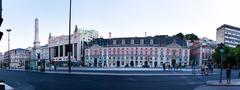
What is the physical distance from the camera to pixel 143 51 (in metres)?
163

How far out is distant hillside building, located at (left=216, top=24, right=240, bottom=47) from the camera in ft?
589

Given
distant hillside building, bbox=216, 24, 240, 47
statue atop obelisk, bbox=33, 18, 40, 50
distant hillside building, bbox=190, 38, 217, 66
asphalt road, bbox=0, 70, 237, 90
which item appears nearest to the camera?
asphalt road, bbox=0, 70, 237, 90

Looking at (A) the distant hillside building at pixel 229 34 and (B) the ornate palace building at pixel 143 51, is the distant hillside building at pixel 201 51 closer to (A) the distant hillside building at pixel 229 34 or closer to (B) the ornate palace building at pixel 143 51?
(A) the distant hillside building at pixel 229 34

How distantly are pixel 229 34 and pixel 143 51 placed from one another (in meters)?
48.5

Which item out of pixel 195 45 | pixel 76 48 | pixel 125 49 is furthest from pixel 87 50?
pixel 195 45

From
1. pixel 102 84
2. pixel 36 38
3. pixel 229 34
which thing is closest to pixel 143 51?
pixel 229 34

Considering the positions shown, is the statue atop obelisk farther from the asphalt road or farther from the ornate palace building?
the asphalt road

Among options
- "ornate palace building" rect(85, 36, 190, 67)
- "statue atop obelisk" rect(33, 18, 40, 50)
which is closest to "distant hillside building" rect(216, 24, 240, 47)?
"ornate palace building" rect(85, 36, 190, 67)

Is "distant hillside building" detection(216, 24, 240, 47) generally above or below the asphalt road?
above

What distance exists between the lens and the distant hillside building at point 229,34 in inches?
7066

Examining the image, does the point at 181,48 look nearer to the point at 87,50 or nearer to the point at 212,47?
the point at 212,47

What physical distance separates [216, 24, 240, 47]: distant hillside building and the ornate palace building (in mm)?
25188

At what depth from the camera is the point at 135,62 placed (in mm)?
166375

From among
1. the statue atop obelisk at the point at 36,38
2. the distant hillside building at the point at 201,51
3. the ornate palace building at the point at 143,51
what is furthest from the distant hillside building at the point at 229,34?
the statue atop obelisk at the point at 36,38
